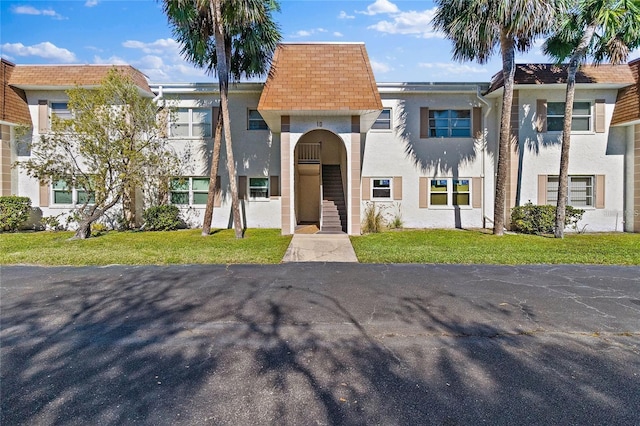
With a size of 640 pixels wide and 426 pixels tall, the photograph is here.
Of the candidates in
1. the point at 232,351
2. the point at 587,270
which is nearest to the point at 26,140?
the point at 232,351

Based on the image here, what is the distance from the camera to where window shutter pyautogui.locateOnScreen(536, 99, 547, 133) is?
15258 mm

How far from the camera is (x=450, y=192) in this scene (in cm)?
1627

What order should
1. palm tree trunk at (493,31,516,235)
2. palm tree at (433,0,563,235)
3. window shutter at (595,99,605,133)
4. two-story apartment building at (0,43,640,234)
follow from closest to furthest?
palm tree at (433,0,563,235) < palm tree trunk at (493,31,516,235) < two-story apartment building at (0,43,640,234) < window shutter at (595,99,605,133)

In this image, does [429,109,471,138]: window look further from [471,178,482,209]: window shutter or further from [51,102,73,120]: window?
[51,102,73,120]: window

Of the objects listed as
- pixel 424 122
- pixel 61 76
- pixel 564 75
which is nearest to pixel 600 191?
pixel 564 75

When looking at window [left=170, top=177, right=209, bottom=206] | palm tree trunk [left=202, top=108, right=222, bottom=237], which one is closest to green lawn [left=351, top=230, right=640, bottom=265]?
palm tree trunk [left=202, top=108, right=222, bottom=237]

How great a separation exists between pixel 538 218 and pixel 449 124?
5.68m

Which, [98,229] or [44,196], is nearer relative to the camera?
[98,229]

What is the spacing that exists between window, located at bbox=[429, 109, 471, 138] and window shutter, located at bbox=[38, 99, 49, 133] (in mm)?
17852

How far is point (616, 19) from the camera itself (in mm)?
11469

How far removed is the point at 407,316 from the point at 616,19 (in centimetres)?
1332

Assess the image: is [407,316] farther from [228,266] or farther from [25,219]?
[25,219]

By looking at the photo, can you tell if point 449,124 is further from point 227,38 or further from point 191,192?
point 191,192

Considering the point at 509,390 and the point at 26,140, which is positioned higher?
the point at 26,140
